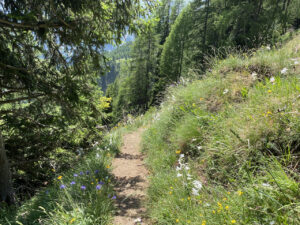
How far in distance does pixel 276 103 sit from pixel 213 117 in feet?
3.14

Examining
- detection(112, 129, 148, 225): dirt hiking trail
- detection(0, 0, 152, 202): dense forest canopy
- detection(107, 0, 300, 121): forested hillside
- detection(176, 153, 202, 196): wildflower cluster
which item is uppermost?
detection(107, 0, 300, 121): forested hillside

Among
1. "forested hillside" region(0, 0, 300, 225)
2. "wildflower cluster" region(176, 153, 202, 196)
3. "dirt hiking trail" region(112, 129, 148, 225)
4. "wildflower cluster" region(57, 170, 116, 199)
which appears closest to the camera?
"forested hillside" region(0, 0, 300, 225)

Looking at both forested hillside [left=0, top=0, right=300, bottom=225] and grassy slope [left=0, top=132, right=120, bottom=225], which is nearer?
forested hillside [left=0, top=0, right=300, bottom=225]

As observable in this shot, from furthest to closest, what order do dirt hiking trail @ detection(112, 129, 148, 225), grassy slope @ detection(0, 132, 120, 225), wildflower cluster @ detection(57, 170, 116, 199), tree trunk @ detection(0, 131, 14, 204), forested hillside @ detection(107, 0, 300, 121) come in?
forested hillside @ detection(107, 0, 300, 121) → tree trunk @ detection(0, 131, 14, 204) → wildflower cluster @ detection(57, 170, 116, 199) → dirt hiking trail @ detection(112, 129, 148, 225) → grassy slope @ detection(0, 132, 120, 225)

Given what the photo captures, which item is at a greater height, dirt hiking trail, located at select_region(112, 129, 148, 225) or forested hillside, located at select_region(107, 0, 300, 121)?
forested hillside, located at select_region(107, 0, 300, 121)

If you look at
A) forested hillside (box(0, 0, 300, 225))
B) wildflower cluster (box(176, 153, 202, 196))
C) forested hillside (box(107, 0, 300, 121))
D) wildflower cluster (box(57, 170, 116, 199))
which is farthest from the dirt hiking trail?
forested hillside (box(107, 0, 300, 121))

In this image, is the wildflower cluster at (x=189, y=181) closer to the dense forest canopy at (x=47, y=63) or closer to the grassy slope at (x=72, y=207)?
the grassy slope at (x=72, y=207)

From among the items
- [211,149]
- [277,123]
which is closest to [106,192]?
[211,149]

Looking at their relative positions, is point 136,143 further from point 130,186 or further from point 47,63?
point 47,63

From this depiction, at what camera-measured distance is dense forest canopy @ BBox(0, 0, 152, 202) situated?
328cm

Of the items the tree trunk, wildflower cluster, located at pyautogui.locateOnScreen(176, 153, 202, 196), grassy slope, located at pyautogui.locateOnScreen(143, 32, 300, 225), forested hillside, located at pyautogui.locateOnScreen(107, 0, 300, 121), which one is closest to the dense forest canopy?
the tree trunk

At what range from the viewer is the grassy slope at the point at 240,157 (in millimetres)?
1595

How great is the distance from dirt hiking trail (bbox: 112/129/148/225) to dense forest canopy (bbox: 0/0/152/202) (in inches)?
62.5

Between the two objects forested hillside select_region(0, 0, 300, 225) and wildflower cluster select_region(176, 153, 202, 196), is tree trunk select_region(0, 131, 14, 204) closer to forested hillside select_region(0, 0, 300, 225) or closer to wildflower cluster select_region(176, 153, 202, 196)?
forested hillside select_region(0, 0, 300, 225)
